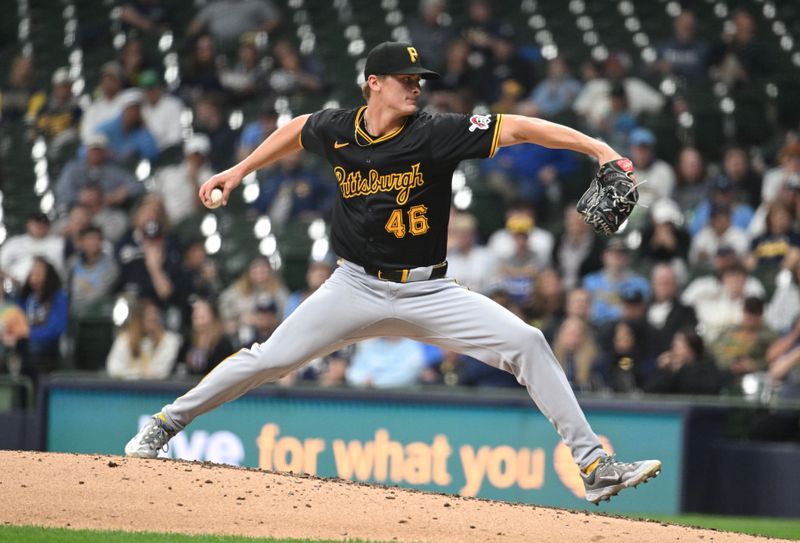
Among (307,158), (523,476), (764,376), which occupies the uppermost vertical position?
(307,158)

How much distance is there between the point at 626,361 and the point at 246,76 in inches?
278

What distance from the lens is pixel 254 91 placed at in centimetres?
1555

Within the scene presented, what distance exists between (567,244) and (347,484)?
5774 millimetres

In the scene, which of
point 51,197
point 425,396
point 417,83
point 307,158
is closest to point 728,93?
point 307,158

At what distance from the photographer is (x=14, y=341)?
40.8ft

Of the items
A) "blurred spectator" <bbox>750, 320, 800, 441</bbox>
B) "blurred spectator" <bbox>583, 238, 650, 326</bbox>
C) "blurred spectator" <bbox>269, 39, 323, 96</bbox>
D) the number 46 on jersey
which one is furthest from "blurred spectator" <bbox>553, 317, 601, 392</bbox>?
"blurred spectator" <bbox>269, 39, 323, 96</bbox>

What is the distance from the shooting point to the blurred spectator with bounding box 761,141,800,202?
39.0 feet

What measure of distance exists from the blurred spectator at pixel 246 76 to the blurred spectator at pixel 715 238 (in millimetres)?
5673

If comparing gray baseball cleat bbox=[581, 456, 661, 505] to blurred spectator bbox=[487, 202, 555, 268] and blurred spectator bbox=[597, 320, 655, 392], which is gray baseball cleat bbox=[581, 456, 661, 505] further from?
blurred spectator bbox=[487, 202, 555, 268]

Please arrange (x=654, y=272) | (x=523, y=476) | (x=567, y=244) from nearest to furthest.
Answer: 1. (x=523, y=476)
2. (x=654, y=272)
3. (x=567, y=244)

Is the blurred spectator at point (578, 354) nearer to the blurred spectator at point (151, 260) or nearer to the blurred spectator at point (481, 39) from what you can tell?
the blurred spectator at point (151, 260)

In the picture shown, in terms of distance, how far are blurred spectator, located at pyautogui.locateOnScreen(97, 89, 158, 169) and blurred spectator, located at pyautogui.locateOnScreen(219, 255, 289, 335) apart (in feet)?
10.4

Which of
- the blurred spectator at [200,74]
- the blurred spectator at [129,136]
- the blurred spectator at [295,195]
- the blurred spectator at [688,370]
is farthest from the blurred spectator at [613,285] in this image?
the blurred spectator at [200,74]

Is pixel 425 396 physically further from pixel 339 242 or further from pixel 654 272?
pixel 339 242
